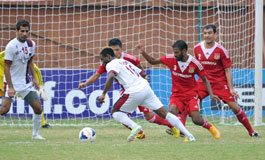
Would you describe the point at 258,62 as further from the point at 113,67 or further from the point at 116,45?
the point at 113,67

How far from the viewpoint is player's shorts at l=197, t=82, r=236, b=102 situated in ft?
30.6

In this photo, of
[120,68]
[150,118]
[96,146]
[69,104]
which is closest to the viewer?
[96,146]

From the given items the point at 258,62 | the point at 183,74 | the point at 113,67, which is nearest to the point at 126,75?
the point at 113,67

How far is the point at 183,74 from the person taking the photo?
29.1 feet

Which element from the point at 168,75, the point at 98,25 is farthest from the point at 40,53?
the point at 168,75

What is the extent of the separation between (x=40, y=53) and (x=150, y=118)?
690 cm

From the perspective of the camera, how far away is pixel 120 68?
8.02 meters

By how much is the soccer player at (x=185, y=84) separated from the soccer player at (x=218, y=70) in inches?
19.4

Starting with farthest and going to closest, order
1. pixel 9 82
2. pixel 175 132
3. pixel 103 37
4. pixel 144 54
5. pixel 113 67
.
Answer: pixel 103 37 < pixel 175 132 < pixel 144 54 < pixel 9 82 < pixel 113 67

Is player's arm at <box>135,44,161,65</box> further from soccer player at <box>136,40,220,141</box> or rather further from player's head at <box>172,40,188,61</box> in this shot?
player's head at <box>172,40,188,61</box>

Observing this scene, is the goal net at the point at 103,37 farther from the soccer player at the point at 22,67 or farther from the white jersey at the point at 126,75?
the white jersey at the point at 126,75

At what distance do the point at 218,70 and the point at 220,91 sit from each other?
373mm

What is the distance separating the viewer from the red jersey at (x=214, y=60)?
9328 millimetres

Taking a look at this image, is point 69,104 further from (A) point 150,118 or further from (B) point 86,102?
(A) point 150,118
